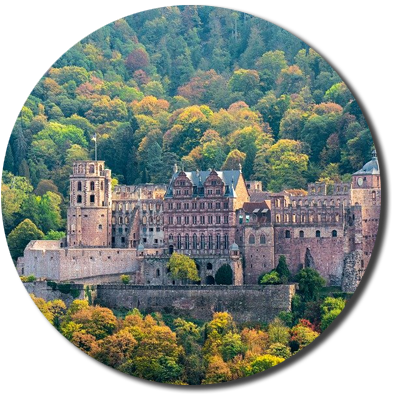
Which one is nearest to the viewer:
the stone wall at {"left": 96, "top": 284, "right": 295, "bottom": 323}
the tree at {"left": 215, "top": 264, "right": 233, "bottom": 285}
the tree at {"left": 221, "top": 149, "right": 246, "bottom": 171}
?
the stone wall at {"left": 96, "top": 284, "right": 295, "bottom": 323}

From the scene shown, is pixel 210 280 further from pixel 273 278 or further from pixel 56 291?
pixel 56 291

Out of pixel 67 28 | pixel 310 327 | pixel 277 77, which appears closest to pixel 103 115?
pixel 277 77

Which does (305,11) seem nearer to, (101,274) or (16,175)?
(16,175)

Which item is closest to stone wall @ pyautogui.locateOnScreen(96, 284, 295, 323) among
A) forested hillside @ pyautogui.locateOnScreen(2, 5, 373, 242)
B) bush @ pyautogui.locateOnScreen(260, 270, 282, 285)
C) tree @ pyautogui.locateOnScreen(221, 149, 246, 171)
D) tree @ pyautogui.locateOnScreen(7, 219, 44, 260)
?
bush @ pyautogui.locateOnScreen(260, 270, 282, 285)

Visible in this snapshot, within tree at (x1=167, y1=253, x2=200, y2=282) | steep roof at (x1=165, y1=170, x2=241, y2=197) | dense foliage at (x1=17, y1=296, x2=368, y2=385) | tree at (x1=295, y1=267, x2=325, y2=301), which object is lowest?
dense foliage at (x1=17, y1=296, x2=368, y2=385)

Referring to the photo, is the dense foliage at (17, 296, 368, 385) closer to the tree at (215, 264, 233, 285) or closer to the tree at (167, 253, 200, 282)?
the tree at (215, 264, 233, 285)

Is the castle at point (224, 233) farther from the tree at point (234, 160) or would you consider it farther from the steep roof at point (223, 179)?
the tree at point (234, 160)
